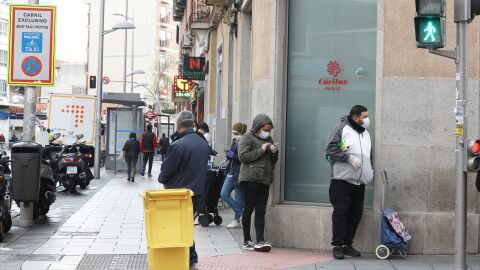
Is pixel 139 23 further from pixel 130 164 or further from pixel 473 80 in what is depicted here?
pixel 473 80

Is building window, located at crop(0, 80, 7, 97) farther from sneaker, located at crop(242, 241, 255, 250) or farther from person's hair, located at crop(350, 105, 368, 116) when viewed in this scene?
person's hair, located at crop(350, 105, 368, 116)

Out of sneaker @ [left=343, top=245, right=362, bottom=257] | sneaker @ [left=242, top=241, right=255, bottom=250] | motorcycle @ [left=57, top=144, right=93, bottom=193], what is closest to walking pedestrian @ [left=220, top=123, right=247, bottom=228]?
sneaker @ [left=242, top=241, right=255, bottom=250]

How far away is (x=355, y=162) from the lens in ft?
31.8

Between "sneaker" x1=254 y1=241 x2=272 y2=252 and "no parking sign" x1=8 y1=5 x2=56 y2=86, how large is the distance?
5036 mm

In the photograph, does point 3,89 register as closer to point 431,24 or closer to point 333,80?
point 333,80

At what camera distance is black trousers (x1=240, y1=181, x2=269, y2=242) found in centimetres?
1052

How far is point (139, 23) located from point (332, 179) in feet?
306

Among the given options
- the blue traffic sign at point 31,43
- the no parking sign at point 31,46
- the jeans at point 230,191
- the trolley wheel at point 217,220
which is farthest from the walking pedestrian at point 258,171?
the blue traffic sign at point 31,43

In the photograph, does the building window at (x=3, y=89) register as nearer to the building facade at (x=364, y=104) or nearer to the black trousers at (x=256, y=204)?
the building facade at (x=364, y=104)

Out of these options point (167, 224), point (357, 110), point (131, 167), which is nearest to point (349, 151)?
point (357, 110)

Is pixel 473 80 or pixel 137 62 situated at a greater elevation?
pixel 137 62

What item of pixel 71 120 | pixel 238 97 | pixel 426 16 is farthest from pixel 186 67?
pixel 426 16

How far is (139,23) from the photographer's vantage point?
101m

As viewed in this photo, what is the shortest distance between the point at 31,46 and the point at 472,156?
26.7ft
